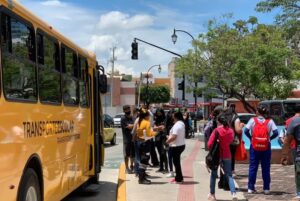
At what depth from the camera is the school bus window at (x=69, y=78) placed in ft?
28.9

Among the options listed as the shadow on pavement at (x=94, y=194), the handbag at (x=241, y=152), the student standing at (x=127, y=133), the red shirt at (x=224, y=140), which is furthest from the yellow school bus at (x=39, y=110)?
the student standing at (x=127, y=133)

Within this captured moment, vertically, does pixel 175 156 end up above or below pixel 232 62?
below

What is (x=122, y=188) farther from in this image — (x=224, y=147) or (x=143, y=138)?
(x=224, y=147)

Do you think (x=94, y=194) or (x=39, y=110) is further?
(x=94, y=194)

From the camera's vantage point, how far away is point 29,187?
6.39 meters

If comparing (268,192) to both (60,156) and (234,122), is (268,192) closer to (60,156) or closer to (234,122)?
(234,122)

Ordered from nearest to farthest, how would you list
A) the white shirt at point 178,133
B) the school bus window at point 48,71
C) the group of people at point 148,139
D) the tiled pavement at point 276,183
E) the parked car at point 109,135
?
the school bus window at point 48,71, the tiled pavement at point 276,183, the white shirt at point 178,133, the group of people at point 148,139, the parked car at point 109,135

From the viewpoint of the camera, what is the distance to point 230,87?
37500mm

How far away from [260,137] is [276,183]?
88.4 inches

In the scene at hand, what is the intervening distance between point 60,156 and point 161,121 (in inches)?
291

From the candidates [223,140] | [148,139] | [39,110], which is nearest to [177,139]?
[148,139]

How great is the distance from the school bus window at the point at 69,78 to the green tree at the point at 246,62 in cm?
2360

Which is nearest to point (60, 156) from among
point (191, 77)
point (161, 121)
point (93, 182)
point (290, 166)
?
point (93, 182)

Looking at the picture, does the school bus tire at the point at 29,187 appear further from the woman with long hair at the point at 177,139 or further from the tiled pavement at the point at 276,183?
the woman with long hair at the point at 177,139
